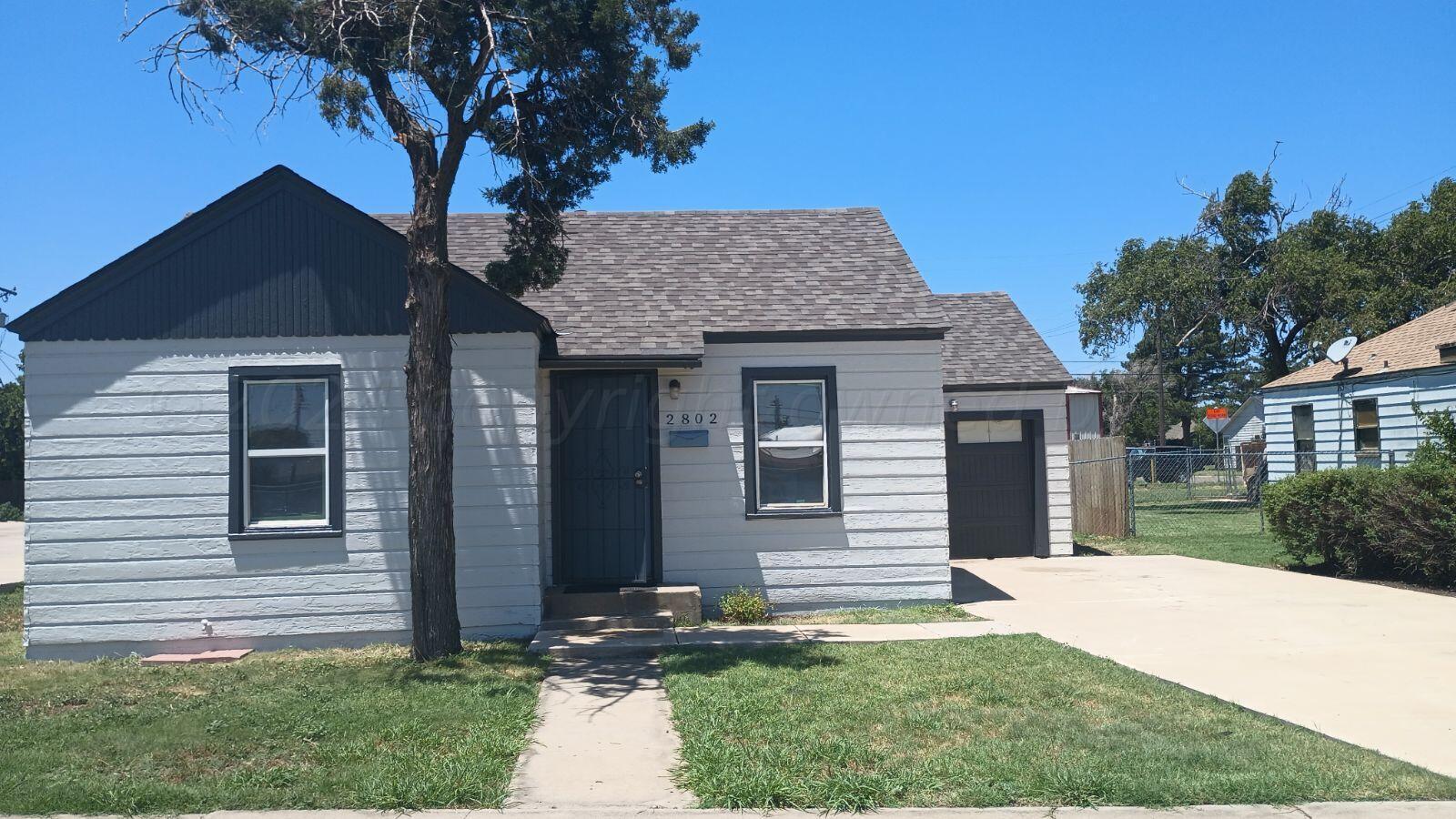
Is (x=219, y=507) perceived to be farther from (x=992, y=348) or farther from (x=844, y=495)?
(x=992, y=348)

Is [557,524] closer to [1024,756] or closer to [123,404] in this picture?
[123,404]

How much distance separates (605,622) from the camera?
10000 mm

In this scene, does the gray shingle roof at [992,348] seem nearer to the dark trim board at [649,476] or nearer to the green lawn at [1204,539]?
the green lawn at [1204,539]

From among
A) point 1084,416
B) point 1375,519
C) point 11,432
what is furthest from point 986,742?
point 11,432

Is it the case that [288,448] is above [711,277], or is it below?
below

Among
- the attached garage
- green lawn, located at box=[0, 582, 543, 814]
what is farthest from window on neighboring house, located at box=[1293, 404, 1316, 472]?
green lawn, located at box=[0, 582, 543, 814]

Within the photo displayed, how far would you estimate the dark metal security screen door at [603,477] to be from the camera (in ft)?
36.0

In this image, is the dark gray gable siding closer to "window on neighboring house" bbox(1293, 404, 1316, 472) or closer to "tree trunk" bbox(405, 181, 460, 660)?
"tree trunk" bbox(405, 181, 460, 660)

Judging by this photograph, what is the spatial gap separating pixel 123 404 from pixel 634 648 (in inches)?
217

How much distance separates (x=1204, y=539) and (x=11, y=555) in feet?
84.3

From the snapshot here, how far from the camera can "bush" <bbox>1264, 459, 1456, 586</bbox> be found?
39.2ft

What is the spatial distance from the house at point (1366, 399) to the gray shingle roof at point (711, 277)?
10975 millimetres

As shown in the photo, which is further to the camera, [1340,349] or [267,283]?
[1340,349]

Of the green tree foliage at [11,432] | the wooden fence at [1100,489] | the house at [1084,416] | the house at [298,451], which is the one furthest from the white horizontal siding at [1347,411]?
the green tree foliage at [11,432]
